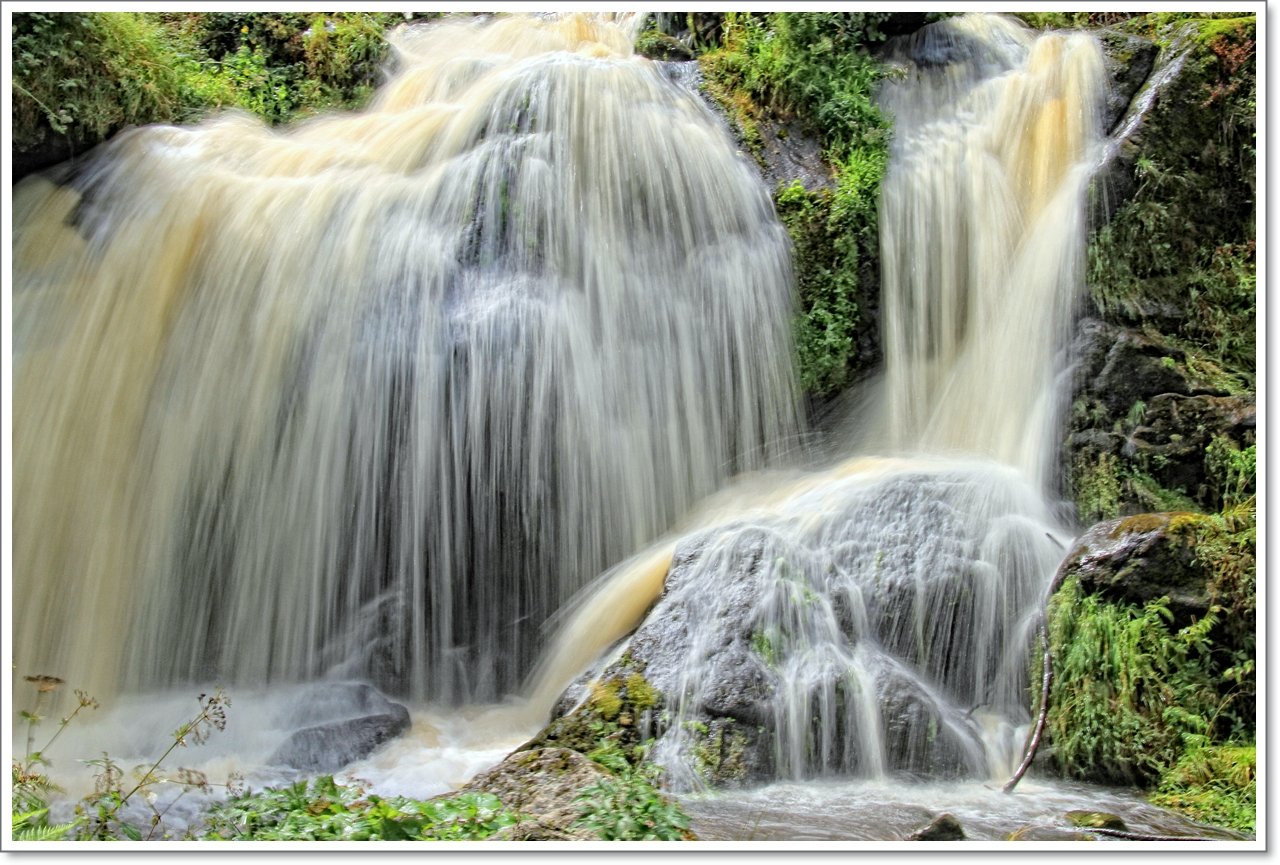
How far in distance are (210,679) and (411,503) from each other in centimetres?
117

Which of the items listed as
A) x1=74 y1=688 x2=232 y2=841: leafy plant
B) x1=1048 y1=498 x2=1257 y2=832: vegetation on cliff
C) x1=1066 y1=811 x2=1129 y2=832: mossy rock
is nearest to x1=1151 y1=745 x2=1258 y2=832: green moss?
x1=1048 y1=498 x2=1257 y2=832: vegetation on cliff

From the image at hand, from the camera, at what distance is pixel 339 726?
3.96 meters

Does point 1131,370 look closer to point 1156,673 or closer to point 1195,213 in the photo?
point 1195,213

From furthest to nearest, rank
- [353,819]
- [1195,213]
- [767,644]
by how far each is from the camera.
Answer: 1. [1195,213]
2. [767,644]
3. [353,819]

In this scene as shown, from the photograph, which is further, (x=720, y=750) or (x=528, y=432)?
(x=528, y=432)

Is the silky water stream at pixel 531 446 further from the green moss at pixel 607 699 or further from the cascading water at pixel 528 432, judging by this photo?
the green moss at pixel 607 699

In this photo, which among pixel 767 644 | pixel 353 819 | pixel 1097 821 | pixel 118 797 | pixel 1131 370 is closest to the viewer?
pixel 353 819

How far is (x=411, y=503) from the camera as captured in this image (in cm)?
447

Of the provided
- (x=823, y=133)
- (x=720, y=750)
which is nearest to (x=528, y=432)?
(x=720, y=750)

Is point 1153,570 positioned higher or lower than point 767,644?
higher

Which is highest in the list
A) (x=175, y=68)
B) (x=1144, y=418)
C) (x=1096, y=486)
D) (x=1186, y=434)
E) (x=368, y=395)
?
(x=175, y=68)

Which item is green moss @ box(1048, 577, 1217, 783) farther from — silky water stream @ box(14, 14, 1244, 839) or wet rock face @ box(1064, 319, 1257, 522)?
wet rock face @ box(1064, 319, 1257, 522)

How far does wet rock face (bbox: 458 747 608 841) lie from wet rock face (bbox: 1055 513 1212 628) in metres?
2.17

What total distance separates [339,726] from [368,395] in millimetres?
1515
